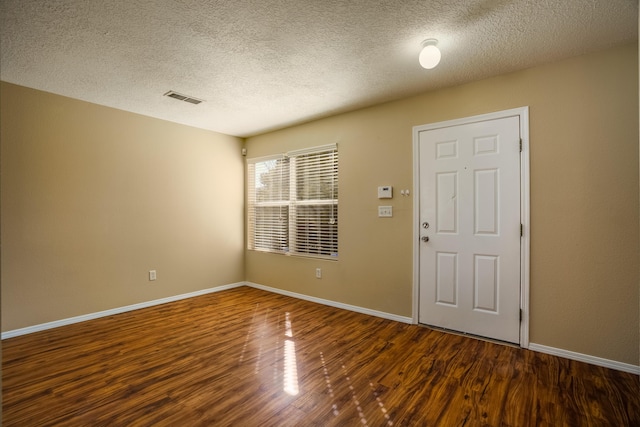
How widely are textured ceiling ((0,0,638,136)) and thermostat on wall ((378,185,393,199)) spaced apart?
1.01 metres

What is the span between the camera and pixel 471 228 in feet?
10.4

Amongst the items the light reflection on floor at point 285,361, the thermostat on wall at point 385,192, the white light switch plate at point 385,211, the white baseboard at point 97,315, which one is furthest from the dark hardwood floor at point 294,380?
the thermostat on wall at point 385,192

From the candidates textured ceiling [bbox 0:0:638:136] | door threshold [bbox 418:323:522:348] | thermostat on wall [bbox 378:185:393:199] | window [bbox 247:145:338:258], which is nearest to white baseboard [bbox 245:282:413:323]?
door threshold [bbox 418:323:522:348]

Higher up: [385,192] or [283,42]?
[283,42]

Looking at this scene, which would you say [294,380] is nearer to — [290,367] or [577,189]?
[290,367]

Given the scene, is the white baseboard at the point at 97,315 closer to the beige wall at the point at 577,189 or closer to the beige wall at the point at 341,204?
the beige wall at the point at 341,204

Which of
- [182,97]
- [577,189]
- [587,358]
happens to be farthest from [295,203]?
[587,358]

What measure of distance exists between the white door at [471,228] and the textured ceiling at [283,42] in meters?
0.62

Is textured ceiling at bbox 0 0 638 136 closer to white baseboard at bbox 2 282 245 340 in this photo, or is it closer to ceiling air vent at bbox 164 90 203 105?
ceiling air vent at bbox 164 90 203 105

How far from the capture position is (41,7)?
2104 millimetres

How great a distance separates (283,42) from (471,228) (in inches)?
94.1

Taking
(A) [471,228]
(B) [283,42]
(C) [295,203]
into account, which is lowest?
(A) [471,228]

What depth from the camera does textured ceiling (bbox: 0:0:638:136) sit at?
7.00ft

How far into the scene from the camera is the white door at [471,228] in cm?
297
